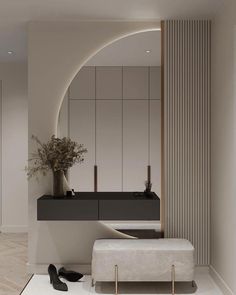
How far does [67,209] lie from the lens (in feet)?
13.2

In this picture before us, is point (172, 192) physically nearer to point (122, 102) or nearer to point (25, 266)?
point (122, 102)

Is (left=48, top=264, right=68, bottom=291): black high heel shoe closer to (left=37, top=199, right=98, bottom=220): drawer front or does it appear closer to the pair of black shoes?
the pair of black shoes

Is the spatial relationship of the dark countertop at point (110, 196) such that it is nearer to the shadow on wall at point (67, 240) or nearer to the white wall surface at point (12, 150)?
the shadow on wall at point (67, 240)

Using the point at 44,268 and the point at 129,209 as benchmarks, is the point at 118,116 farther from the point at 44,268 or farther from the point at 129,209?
the point at 44,268

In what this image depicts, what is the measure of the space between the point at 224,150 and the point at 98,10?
1.73 meters

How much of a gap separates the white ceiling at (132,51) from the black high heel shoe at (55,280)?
205 centimetres

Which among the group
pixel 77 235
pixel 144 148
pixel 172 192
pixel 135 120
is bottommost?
pixel 77 235

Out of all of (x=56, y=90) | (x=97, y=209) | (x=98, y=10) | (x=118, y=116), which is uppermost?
(x=98, y=10)

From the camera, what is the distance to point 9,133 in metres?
6.45

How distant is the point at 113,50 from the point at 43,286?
238 centimetres

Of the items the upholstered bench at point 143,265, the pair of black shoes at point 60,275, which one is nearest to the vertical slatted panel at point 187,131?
the upholstered bench at point 143,265

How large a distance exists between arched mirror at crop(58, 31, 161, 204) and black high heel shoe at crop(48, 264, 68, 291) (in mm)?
818

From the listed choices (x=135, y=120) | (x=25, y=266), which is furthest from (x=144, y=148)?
(x=25, y=266)

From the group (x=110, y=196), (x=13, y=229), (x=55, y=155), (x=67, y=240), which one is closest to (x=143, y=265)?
(x=110, y=196)
